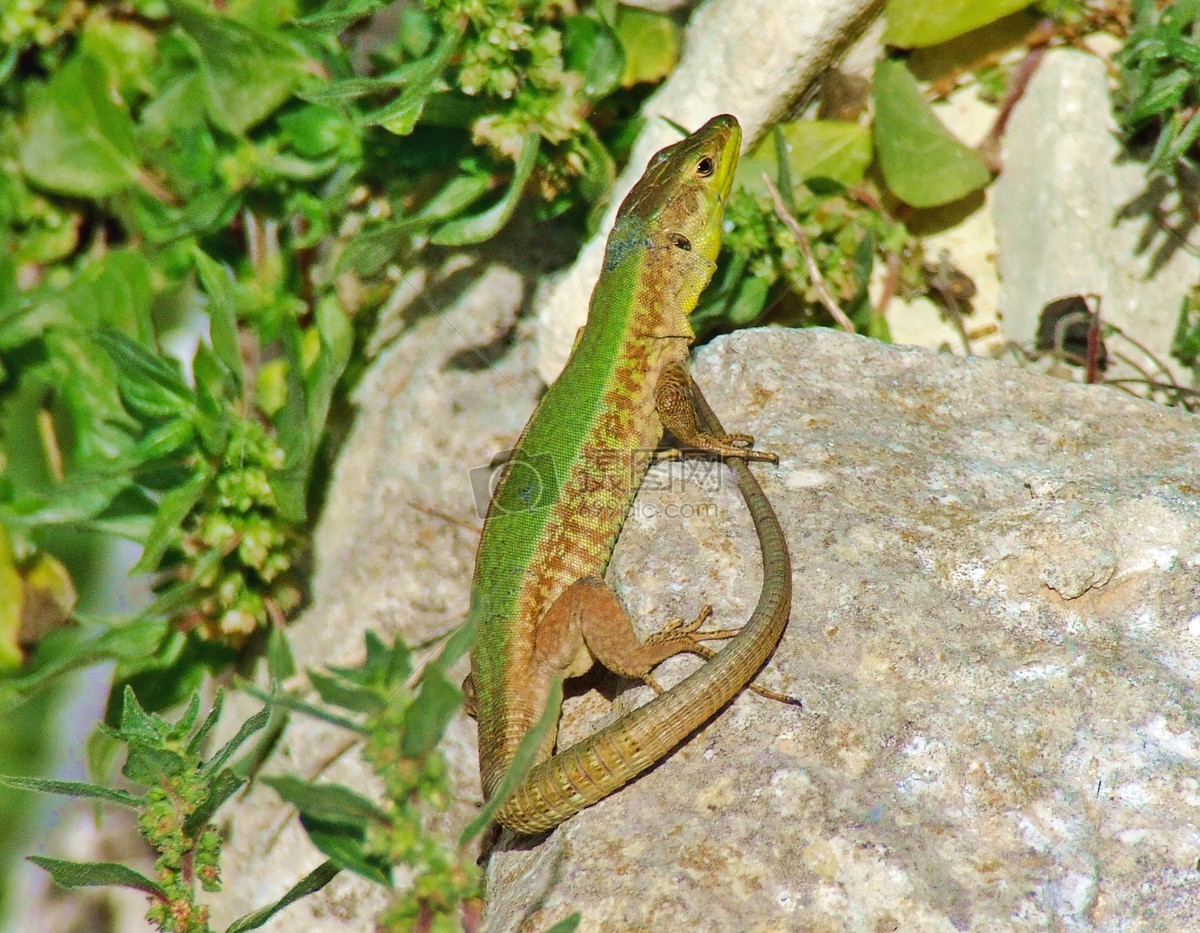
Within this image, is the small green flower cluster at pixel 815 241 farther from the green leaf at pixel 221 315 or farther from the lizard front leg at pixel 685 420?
the green leaf at pixel 221 315

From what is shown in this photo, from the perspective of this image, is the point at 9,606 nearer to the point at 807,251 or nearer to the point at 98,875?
the point at 98,875

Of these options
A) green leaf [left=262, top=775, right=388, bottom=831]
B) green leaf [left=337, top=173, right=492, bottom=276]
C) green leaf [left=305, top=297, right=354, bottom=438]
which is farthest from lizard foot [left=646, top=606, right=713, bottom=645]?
green leaf [left=337, top=173, right=492, bottom=276]

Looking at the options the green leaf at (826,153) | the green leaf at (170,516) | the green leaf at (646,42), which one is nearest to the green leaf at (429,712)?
the green leaf at (170,516)

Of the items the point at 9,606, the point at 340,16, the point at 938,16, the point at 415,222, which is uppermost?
the point at 938,16

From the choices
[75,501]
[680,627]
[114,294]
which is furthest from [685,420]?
[114,294]

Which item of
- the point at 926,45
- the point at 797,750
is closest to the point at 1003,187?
the point at 926,45

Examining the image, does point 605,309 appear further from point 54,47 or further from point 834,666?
point 54,47
